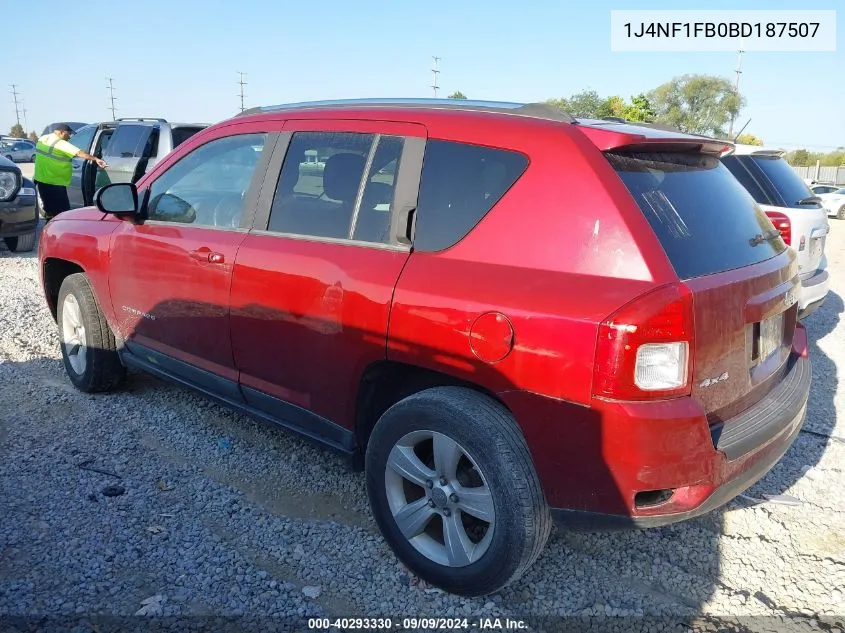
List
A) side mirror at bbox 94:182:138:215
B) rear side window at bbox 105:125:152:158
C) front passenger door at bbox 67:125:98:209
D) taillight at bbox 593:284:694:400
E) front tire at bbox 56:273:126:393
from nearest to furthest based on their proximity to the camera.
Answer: taillight at bbox 593:284:694:400 → side mirror at bbox 94:182:138:215 → front tire at bbox 56:273:126:393 → rear side window at bbox 105:125:152:158 → front passenger door at bbox 67:125:98:209

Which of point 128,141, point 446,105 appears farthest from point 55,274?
point 128,141

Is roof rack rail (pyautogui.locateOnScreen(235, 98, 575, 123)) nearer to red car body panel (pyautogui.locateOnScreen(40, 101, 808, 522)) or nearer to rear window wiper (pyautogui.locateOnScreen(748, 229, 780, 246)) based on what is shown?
red car body panel (pyautogui.locateOnScreen(40, 101, 808, 522))

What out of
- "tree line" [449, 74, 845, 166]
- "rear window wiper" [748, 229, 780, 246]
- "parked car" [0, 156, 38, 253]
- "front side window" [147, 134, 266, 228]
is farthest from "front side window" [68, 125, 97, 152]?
"tree line" [449, 74, 845, 166]

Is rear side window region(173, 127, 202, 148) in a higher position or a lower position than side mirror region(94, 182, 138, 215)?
higher

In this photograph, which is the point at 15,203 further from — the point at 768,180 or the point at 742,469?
the point at 742,469

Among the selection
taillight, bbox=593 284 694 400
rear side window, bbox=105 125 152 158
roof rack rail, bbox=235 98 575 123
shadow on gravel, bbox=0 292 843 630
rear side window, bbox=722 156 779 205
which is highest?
rear side window, bbox=105 125 152 158

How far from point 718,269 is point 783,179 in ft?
16.0

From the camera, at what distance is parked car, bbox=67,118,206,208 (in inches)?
385

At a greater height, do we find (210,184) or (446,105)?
(446,105)

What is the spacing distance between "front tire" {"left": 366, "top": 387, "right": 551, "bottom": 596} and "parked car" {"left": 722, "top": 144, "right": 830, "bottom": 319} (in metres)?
4.11

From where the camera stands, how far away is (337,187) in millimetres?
3090

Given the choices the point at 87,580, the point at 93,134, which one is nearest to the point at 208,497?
the point at 87,580

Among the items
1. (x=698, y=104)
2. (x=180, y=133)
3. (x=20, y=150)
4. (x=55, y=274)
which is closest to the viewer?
(x=55, y=274)

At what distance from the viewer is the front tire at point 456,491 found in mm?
2342
